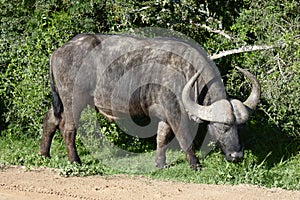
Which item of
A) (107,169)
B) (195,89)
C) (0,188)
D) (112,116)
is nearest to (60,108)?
(112,116)

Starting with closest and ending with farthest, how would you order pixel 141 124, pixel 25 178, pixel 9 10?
1. pixel 25 178
2. pixel 141 124
3. pixel 9 10

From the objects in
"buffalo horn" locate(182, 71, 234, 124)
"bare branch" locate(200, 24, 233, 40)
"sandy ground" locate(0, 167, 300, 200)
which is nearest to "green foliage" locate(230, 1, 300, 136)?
"bare branch" locate(200, 24, 233, 40)

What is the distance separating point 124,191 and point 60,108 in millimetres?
2995

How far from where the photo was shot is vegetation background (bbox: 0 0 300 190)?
28.6ft

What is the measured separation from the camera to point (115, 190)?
6648mm

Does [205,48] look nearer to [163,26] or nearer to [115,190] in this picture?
[163,26]

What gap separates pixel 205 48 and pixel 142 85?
1.71 meters

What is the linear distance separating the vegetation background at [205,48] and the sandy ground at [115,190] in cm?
56

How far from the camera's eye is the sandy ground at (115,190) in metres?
6.44

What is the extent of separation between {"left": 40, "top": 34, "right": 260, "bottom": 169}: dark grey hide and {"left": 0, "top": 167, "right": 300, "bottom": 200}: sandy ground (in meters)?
1.48

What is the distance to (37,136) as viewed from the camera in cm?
1116

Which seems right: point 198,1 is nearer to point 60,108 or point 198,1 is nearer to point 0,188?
point 60,108

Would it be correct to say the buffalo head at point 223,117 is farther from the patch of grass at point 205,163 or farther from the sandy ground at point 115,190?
the sandy ground at point 115,190

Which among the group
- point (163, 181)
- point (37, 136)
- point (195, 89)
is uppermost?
point (195, 89)
